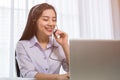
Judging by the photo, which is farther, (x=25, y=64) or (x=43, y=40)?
(x=43, y=40)

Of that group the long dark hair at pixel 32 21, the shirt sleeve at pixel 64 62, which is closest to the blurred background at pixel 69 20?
the long dark hair at pixel 32 21

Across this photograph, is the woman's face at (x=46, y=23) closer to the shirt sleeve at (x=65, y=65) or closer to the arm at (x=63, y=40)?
the arm at (x=63, y=40)

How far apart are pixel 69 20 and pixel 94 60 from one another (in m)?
0.65

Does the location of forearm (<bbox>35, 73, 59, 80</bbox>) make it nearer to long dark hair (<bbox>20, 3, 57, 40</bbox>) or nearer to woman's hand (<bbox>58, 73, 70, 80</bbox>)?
woman's hand (<bbox>58, 73, 70, 80</bbox>)

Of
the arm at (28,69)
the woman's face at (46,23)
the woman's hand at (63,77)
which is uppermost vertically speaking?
the woman's face at (46,23)

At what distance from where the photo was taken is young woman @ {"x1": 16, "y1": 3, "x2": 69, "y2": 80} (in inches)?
57.4

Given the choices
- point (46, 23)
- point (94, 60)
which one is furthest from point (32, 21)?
point (94, 60)

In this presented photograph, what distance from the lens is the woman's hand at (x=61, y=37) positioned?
1.58 m

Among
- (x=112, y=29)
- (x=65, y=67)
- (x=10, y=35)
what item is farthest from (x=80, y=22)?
(x=10, y=35)

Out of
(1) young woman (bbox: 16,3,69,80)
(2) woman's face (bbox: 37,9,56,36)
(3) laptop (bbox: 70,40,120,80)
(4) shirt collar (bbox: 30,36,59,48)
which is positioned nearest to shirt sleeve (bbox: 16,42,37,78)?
(1) young woman (bbox: 16,3,69,80)

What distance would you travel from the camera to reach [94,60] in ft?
3.66

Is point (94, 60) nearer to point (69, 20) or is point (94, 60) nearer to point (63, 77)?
point (63, 77)

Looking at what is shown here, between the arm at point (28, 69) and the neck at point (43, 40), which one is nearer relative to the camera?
the arm at point (28, 69)

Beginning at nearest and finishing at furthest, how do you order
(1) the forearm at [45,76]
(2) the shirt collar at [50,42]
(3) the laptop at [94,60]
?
(3) the laptop at [94,60]
(1) the forearm at [45,76]
(2) the shirt collar at [50,42]
